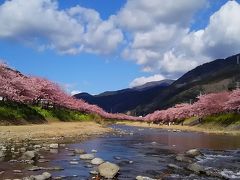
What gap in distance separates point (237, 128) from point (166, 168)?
6017cm

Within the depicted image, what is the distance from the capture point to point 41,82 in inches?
4040

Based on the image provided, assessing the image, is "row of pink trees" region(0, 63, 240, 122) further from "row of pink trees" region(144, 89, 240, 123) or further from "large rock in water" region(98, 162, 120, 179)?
"large rock in water" region(98, 162, 120, 179)

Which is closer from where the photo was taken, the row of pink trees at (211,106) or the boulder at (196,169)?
the boulder at (196,169)

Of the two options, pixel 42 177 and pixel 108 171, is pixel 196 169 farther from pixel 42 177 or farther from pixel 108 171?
pixel 42 177

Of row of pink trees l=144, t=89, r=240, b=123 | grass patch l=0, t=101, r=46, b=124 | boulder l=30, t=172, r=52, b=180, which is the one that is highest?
row of pink trees l=144, t=89, r=240, b=123

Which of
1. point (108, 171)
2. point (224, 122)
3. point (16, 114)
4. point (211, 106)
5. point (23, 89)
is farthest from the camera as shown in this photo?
point (211, 106)

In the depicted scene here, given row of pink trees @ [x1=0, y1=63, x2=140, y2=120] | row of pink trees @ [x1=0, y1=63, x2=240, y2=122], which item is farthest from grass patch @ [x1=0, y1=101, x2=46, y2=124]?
row of pink trees @ [x1=0, y1=63, x2=240, y2=122]

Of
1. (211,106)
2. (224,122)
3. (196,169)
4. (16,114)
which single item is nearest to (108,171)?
(196,169)

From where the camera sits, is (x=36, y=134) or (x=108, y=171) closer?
(x=108, y=171)

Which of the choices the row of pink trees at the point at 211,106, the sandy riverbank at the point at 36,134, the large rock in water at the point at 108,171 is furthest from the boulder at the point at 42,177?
the row of pink trees at the point at 211,106

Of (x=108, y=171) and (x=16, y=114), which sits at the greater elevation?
(x=16, y=114)

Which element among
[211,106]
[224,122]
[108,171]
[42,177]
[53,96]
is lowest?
[42,177]

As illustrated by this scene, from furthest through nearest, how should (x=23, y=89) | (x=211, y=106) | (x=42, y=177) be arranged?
(x=211, y=106) < (x=23, y=89) < (x=42, y=177)

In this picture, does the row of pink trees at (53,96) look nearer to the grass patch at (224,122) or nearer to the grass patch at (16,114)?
the grass patch at (16,114)
